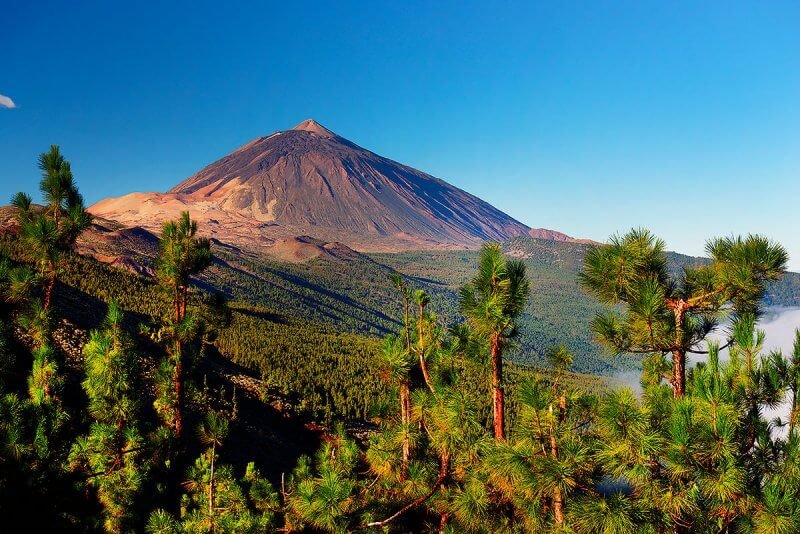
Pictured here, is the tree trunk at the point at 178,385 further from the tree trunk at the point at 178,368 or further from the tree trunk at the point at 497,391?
the tree trunk at the point at 497,391

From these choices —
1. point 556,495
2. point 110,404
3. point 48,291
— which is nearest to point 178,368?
point 110,404

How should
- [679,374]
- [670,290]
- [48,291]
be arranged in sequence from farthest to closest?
[48,291] < [670,290] < [679,374]

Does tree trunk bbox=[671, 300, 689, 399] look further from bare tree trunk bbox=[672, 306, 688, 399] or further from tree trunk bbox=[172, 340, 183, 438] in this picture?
tree trunk bbox=[172, 340, 183, 438]

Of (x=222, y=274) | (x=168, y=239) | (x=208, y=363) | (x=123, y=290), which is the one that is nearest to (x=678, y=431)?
(x=168, y=239)

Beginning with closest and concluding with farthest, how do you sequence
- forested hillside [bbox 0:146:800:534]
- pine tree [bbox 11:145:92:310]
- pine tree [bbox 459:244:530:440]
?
forested hillside [bbox 0:146:800:534]
pine tree [bbox 459:244:530:440]
pine tree [bbox 11:145:92:310]

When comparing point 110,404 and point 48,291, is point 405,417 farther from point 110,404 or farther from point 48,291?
point 48,291

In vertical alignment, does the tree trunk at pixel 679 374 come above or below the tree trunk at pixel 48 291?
below

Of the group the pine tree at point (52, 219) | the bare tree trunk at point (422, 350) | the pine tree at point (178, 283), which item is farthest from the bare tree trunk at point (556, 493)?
the pine tree at point (52, 219)

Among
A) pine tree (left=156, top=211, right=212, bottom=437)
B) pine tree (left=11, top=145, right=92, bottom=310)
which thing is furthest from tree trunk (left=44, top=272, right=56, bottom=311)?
pine tree (left=156, top=211, right=212, bottom=437)
